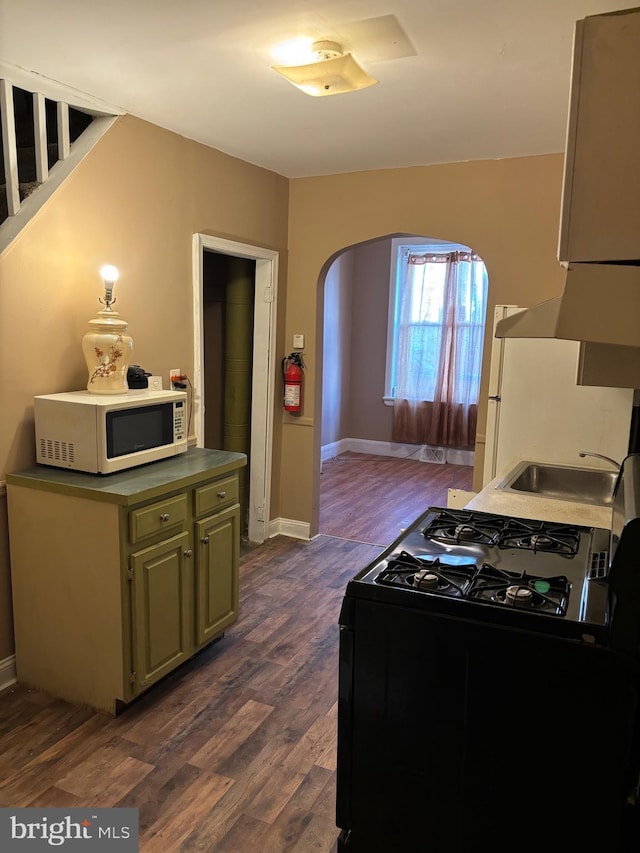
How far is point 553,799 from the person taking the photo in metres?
1.37

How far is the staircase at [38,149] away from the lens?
2568 millimetres

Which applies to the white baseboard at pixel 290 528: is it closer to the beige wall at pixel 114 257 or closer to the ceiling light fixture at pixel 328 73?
the beige wall at pixel 114 257

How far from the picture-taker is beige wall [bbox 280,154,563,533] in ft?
11.9

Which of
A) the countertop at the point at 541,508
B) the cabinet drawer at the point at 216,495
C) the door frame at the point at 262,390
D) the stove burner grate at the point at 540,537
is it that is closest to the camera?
the stove burner grate at the point at 540,537

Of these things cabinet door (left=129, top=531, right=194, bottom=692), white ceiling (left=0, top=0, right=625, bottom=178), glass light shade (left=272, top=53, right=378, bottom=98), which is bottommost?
cabinet door (left=129, top=531, right=194, bottom=692)

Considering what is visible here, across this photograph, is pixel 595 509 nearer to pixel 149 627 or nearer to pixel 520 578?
pixel 520 578

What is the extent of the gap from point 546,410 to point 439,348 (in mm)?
3923

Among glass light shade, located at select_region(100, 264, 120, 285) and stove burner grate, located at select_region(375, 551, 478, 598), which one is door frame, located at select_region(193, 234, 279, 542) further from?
stove burner grate, located at select_region(375, 551, 478, 598)

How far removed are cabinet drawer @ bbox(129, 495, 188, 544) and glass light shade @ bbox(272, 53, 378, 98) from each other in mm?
1667

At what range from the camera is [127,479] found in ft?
8.37

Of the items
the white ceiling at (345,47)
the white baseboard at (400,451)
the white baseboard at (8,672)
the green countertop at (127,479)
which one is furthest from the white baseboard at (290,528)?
the white baseboard at (400,451)

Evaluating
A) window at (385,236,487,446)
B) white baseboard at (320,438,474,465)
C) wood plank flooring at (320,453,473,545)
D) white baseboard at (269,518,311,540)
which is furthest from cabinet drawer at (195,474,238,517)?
window at (385,236,487,446)

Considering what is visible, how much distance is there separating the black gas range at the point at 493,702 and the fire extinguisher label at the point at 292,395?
2781 millimetres

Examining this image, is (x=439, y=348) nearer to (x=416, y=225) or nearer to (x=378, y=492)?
(x=378, y=492)
